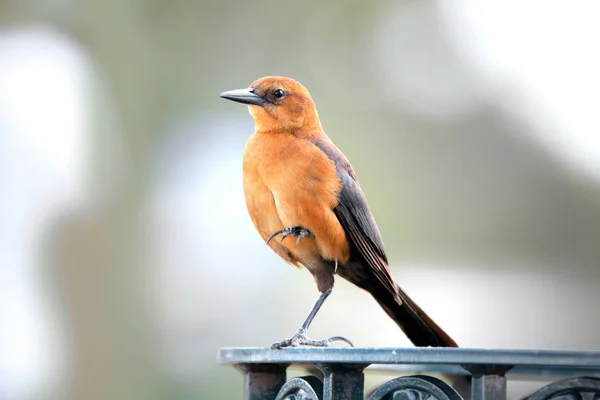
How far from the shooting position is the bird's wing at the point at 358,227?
2.55 meters

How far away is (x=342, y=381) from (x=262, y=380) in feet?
0.88

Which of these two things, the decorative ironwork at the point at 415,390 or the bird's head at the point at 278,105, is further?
the bird's head at the point at 278,105

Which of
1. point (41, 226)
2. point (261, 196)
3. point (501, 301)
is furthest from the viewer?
point (501, 301)

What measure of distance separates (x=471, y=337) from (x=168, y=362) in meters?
1.95

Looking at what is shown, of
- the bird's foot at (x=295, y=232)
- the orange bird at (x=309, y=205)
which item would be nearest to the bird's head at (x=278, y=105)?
the orange bird at (x=309, y=205)

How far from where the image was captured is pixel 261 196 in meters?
2.50

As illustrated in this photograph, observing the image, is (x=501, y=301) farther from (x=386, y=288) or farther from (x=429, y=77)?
(x=386, y=288)

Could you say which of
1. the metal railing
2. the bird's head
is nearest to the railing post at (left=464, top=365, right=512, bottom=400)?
the metal railing

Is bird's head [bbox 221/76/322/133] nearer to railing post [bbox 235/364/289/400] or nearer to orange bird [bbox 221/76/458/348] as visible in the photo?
orange bird [bbox 221/76/458/348]

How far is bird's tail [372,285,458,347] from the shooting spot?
2500mm

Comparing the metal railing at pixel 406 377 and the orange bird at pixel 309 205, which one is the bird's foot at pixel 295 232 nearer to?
the orange bird at pixel 309 205

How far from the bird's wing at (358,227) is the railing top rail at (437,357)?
0.83 meters

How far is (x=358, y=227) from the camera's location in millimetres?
2566

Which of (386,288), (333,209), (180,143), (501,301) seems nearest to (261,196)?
(333,209)
